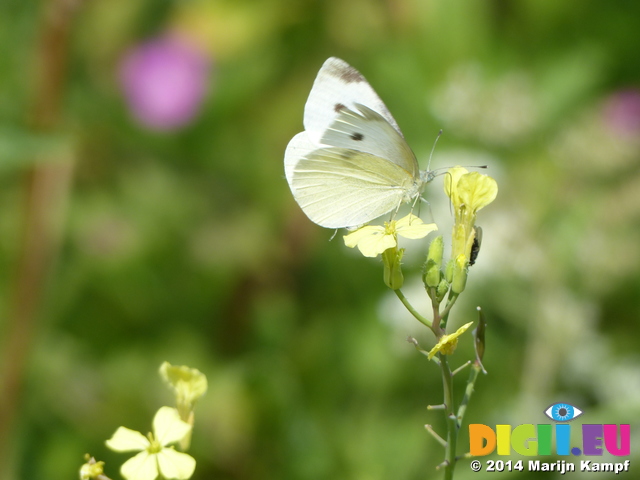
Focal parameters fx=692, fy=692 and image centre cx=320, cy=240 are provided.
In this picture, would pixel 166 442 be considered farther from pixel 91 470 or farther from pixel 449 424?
pixel 449 424

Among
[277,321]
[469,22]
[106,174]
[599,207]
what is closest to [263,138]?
[106,174]

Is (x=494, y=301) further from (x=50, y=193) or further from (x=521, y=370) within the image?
(x=50, y=193)

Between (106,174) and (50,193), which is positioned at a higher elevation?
(106,174)

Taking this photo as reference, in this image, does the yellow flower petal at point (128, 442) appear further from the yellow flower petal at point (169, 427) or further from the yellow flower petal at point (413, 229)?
the yellow flower petal at point (413, 229)

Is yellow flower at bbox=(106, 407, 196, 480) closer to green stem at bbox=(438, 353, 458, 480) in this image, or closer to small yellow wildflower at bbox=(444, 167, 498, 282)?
green stem at bbox=(438, 353, 458, 480)

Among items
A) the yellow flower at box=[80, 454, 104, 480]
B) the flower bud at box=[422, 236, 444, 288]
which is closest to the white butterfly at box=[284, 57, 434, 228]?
the flower bud at box=[422, 236, 444, 288]

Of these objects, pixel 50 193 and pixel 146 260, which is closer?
pixel 50 193

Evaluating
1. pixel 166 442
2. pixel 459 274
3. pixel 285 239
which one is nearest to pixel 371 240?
pixel 459 274
